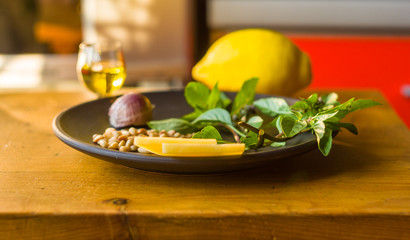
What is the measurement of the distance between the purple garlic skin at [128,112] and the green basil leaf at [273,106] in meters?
0.19

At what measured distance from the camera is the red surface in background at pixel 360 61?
1902 mm

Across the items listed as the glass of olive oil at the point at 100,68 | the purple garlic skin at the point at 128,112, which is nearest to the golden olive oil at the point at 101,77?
the glass of olive oil at the point at 100,68

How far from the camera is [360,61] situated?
193 centimetres

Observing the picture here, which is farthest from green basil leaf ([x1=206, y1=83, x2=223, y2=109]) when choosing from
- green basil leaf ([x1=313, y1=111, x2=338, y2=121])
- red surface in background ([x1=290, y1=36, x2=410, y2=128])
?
red surface in background ([x1=290, y1=36, x2=410, y2=128])

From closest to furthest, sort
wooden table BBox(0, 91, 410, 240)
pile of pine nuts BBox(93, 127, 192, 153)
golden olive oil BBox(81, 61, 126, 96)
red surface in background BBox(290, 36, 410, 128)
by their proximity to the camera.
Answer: wooden table BBox(0, 91, 410, 240) → pile of pine nuts BBox(93, 127, 192, 153) → golden olive oil BBox(81, 61, 126, 96) → red surface in background BBox(290, 36, 410, 128)

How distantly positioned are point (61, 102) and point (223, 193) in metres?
0.60

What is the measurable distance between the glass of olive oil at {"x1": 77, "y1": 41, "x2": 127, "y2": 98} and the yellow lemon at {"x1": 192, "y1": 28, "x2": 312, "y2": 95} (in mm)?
167

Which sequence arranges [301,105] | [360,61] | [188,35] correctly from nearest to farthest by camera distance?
[301,105] < [360,61] < [188,35]

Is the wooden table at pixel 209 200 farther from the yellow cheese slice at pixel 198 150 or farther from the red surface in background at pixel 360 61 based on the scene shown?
the red surface in background at pixel 360 61

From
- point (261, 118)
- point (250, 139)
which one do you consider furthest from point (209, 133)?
point (261, 118)

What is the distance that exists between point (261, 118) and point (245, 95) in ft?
0.24

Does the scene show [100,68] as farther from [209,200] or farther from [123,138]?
[209,200]

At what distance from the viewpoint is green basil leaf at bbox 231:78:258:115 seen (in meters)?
0.78

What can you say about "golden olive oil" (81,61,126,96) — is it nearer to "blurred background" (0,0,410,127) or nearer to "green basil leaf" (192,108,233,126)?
"green basil leaf" (192,108,233,126)
